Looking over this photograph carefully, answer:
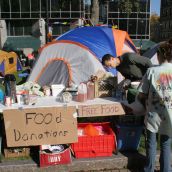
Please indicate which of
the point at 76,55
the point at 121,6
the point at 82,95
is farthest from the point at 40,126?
the point at 121,6

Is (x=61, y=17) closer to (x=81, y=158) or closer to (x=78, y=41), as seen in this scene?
(x=78, y=41)

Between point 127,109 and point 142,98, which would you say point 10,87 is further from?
point 142,98

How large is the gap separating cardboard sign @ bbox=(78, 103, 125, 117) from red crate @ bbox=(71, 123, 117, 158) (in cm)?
33

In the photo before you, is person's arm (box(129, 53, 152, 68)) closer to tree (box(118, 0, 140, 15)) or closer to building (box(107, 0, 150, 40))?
tree (box(118, 0, 140, 15))

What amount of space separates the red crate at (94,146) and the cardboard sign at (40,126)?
17cm

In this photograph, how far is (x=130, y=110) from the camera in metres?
4.48

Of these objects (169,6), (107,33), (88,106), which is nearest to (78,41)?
(107,33)

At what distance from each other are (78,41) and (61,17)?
28122mm

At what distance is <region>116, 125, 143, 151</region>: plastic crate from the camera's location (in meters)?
4.63

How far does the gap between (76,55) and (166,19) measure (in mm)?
72109

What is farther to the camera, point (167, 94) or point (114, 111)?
point (114, 111)

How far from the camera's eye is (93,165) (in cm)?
443

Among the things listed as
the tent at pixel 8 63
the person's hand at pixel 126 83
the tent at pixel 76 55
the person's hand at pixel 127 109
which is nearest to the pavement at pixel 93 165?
the person's hand at pixel 127 109

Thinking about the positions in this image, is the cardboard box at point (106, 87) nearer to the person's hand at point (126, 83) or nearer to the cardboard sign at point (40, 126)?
the person's hand at point (126, 83)
